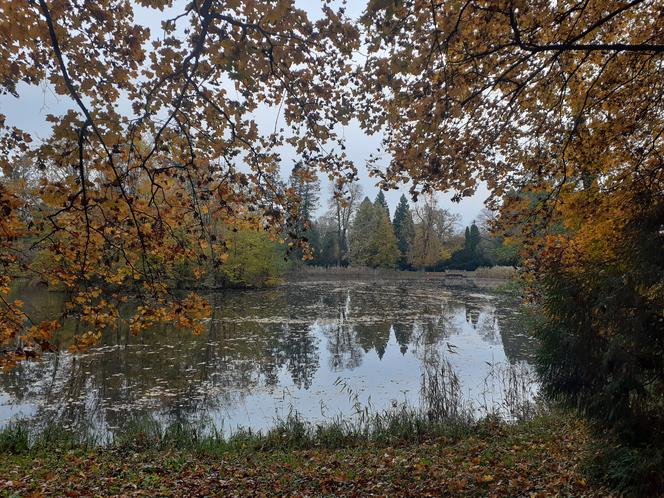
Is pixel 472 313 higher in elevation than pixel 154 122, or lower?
lower

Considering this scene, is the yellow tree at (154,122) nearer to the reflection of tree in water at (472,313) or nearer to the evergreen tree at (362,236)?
the reflection of tree in water at (472,313)

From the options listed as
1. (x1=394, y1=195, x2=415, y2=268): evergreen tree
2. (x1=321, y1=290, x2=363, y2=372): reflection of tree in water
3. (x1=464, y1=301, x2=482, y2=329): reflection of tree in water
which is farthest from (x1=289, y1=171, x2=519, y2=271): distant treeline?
(x1=321, y1=290, x2=363, y2=372): reflection of tree in water

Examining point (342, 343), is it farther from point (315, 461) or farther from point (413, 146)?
point (413, 146)

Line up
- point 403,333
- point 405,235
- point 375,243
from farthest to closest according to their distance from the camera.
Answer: point 405,235 < point 375,243 < point 403,333

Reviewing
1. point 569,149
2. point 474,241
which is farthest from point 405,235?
point 569,149

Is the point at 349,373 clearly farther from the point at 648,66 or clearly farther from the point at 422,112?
the point at 648,66

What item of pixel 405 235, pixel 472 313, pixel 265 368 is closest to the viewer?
pixel 265 368

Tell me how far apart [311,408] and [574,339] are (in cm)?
589

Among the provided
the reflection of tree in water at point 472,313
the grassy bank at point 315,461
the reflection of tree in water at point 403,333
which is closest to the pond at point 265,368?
the reflection of tree in water at point 403,333

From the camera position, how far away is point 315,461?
5973 mm

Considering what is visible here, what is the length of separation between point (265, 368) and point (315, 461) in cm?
576

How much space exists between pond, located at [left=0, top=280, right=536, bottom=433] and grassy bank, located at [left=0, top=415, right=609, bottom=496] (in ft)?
3.69

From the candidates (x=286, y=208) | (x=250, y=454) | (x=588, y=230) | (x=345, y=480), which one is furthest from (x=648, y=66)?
(x=250, y=454)

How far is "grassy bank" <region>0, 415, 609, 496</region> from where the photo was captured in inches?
182
